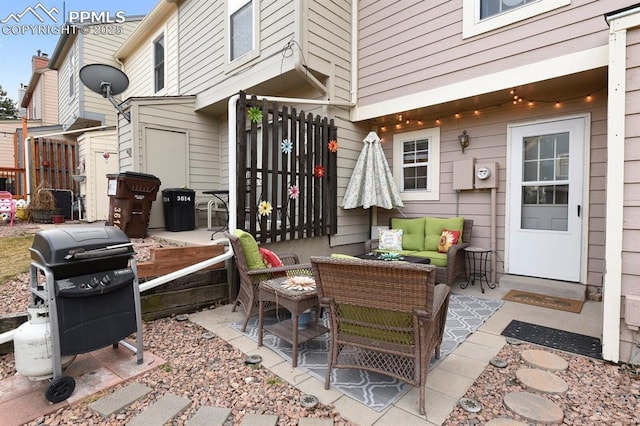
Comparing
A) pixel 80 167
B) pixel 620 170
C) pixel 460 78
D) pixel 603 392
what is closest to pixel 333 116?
pixel 460 78

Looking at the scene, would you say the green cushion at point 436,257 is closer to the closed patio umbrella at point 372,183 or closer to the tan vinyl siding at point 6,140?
the closed patio umbrella at point 372,183

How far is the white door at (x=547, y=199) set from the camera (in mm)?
4082

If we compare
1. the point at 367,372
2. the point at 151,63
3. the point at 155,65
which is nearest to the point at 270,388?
the point at 367,372

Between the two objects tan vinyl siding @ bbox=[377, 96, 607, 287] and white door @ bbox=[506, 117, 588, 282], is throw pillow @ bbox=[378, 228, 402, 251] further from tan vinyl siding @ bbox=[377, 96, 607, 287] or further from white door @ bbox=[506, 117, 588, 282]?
white door @ bbox=[506, 117, 588, 282]

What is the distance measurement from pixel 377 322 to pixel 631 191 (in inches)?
87.6

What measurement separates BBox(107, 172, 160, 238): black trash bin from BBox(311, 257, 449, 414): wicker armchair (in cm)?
→ 421

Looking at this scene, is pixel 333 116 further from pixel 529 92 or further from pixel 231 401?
pixel 231 401

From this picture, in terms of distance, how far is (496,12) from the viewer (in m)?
4.30

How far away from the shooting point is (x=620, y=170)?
2.49 metres

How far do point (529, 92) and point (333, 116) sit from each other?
2753 millimetres

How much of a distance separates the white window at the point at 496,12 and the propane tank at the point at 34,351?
5.51 meters

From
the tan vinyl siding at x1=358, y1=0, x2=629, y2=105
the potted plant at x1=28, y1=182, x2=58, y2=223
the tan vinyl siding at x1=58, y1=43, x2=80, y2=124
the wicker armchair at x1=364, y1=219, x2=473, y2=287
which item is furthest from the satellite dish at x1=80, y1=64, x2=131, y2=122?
the wicker armchair at x1=364, y1=219, x2=473, y2=287

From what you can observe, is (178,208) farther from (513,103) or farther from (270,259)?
(513,103)

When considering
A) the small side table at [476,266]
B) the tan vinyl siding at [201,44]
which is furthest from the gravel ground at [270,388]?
the tan vinyl siding at [201,44]
